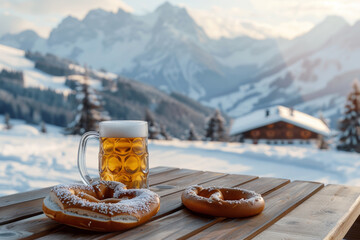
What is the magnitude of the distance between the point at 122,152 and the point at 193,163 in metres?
3.46

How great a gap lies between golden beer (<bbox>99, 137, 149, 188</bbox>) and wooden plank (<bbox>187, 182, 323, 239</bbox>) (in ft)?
1.22

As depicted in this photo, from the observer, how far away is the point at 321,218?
0.95 meters

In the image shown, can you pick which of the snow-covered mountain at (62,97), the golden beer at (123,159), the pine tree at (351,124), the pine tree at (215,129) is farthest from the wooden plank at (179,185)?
the snow-covered mountain at (62,97)

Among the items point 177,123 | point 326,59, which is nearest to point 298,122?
point 177,123

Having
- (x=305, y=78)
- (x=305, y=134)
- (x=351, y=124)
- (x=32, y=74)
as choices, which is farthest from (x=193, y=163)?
(x=305, y=78)

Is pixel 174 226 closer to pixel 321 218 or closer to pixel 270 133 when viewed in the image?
pixel 321 218

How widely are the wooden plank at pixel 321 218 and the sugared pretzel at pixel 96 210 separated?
29cm

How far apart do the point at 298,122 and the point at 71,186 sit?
2098 cm

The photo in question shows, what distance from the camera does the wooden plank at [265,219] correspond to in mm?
823

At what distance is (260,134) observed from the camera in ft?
71.4

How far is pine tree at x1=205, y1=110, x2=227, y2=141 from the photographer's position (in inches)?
874

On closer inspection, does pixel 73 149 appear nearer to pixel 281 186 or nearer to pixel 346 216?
pixel 281 186

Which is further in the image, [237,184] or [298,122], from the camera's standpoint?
[298,122]

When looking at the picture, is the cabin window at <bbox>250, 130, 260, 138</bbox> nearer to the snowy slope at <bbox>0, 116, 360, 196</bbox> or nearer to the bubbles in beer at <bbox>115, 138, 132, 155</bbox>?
the snowy slope at <bbox>0, 116, 360, 196</bbox>
